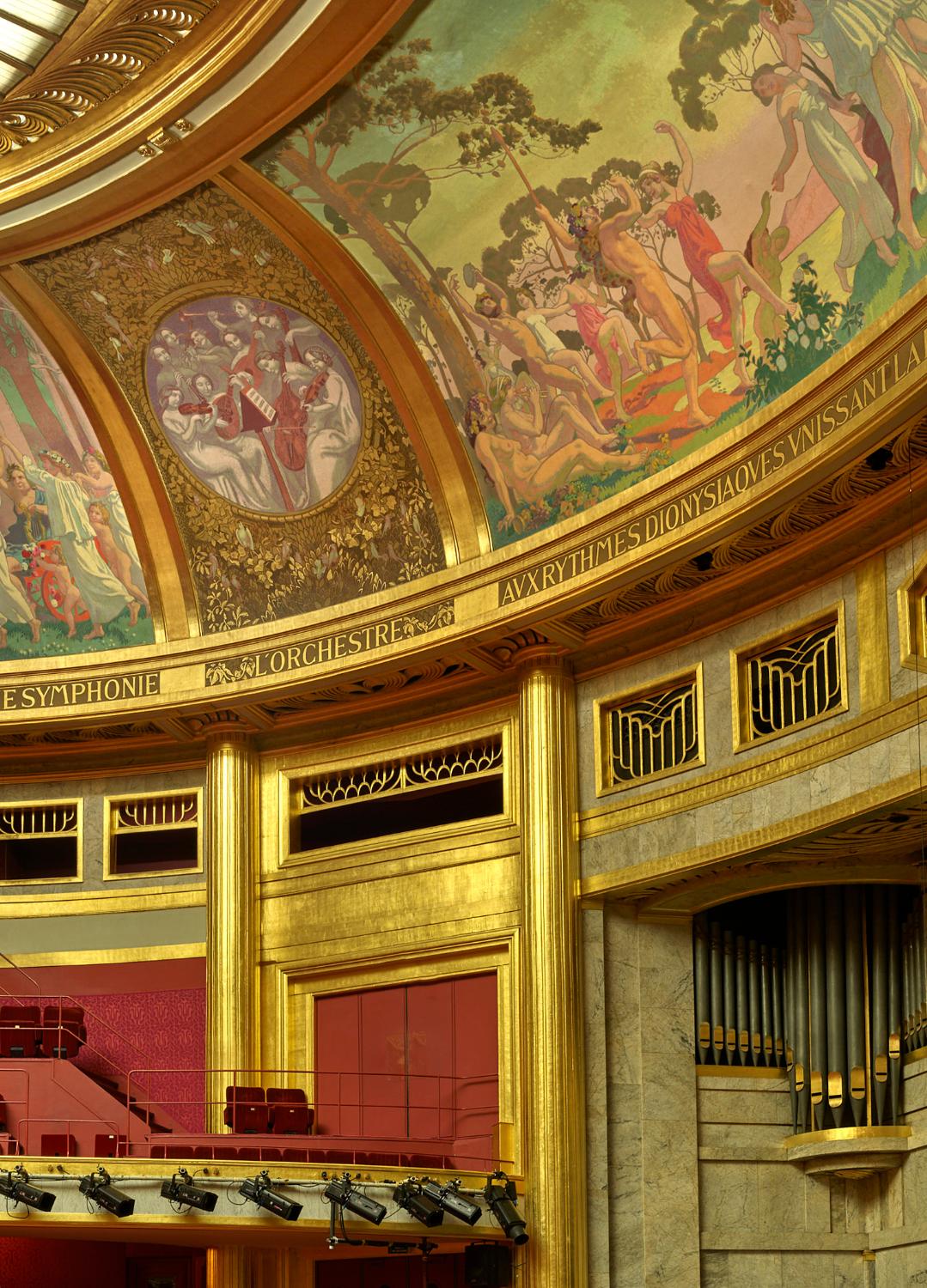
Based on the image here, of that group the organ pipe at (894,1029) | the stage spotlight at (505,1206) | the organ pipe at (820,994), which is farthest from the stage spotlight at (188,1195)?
the organ pipe at (894,1029)

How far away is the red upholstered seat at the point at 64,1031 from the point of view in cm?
1733

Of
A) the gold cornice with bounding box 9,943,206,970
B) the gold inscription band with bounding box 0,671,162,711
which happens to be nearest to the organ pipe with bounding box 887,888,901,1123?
the gold cornice with bounding box 9,943,206,970

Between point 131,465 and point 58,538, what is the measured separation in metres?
1.30

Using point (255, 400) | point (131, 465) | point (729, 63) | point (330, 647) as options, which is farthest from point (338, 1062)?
point (729, 63)

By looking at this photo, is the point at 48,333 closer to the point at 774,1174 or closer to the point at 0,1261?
the point at 0,1261

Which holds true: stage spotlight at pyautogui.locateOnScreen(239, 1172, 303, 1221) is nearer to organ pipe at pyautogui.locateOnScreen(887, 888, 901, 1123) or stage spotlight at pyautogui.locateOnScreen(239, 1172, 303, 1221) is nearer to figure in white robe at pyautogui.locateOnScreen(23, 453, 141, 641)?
organ pipe at pyautogui.locateOnScreen(887, 888, 901, 1123)

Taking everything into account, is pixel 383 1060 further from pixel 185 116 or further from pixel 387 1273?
pixel 185 116

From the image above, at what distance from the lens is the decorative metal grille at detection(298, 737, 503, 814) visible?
56.6 ft

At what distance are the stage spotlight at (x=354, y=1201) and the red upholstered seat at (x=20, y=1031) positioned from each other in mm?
4054

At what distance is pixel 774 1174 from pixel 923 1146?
5.63 ft

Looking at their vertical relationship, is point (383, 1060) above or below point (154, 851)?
below

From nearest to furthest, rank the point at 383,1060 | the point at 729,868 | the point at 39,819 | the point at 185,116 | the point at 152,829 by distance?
the point at 729,868
the point at 185,116
the point at 383,1060
the point at 152,829
the point at 39,819

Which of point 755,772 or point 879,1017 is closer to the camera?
point 755,772

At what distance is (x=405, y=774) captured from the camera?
17.7 m
